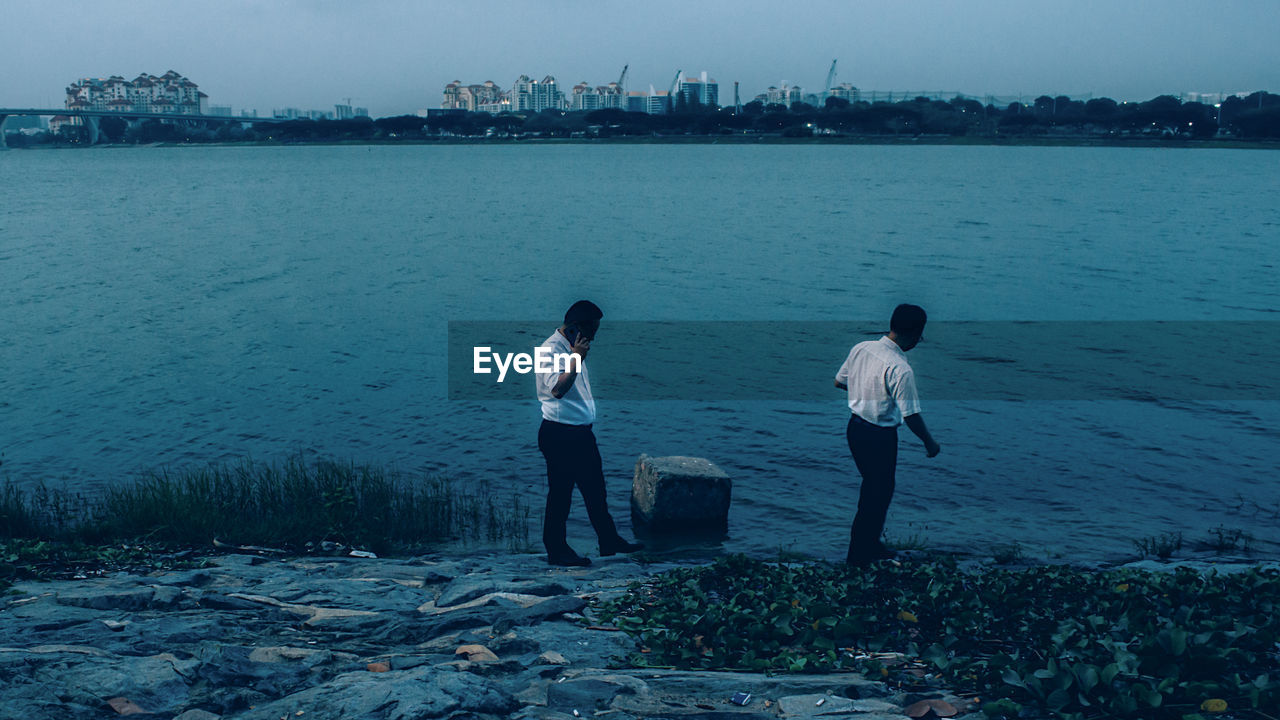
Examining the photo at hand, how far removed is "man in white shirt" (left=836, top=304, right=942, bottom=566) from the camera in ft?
26.4

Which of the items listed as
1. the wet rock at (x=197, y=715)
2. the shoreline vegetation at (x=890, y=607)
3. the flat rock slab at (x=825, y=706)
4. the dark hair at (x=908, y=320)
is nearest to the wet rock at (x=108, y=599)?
the shoreline vegetation at (x=890, y=607)

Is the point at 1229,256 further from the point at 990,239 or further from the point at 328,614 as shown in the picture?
the point at 328,614

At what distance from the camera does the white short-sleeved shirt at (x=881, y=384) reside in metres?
8.02

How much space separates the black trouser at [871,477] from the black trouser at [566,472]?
237 centimetres

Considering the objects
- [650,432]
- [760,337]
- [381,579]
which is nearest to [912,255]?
[760,337]

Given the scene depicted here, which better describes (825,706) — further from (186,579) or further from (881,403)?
(186,579)

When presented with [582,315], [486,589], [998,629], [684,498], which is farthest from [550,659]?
[684,498]

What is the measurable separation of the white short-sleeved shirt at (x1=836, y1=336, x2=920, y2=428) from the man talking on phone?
230 cm

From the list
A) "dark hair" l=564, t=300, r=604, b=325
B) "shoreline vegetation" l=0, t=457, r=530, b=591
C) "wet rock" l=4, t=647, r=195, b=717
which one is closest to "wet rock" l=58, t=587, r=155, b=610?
"wet rock" l=4, t=647, r=195, b=717

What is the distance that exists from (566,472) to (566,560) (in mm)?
1155

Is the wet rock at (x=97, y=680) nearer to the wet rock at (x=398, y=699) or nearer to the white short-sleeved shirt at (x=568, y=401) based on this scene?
the wet rock at (x=398, y=699)

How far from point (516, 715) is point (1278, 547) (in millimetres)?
10165

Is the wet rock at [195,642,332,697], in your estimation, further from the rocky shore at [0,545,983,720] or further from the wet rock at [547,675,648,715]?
the wet rock at [547,675,648,715]

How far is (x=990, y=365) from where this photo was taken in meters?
23.3
